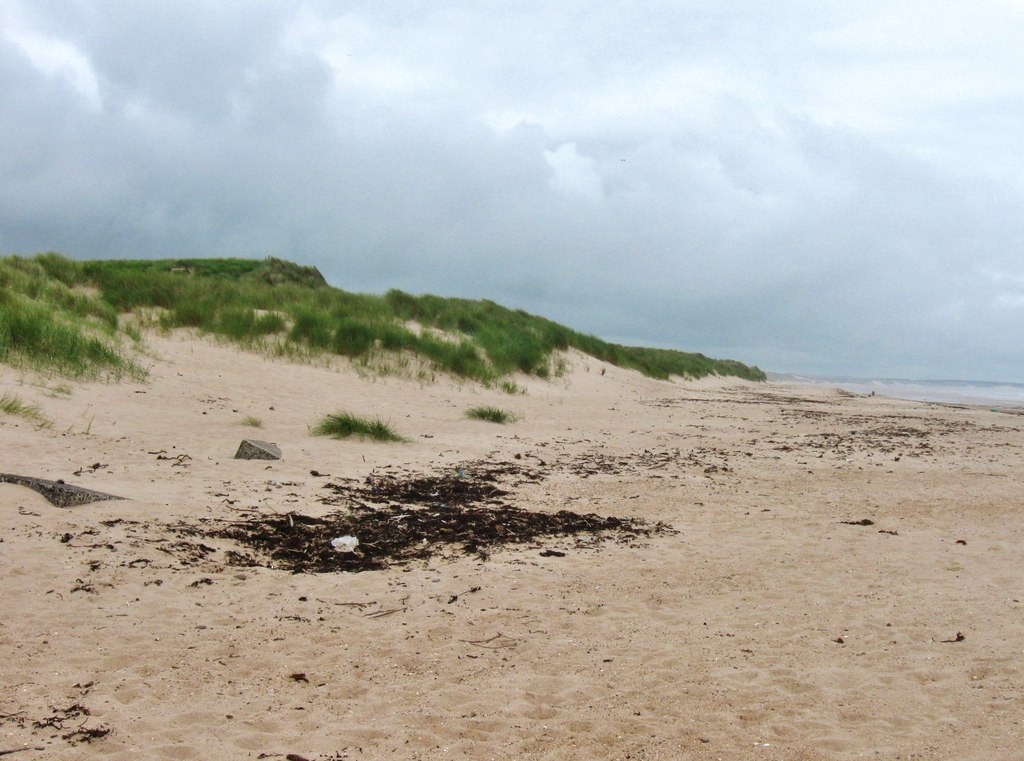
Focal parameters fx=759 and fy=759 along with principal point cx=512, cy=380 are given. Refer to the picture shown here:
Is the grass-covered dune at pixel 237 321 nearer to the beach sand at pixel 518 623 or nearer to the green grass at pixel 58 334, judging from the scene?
the green grass at pixel 58 334

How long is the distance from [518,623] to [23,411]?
6133mm

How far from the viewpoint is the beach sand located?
9.44 feet

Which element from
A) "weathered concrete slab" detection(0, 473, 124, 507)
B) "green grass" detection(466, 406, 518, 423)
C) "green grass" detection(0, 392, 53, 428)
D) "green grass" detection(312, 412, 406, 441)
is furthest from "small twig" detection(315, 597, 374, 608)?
"green grass" detection(466, 406, 518, 423)

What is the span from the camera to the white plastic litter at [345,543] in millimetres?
5227

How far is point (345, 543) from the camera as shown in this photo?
530cm

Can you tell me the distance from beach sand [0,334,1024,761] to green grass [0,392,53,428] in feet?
0.58

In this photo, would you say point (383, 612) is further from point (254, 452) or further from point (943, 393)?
point (943, 393)

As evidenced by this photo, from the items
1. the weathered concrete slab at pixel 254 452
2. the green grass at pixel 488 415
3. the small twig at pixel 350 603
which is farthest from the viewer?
the green grass at pixel 488 415

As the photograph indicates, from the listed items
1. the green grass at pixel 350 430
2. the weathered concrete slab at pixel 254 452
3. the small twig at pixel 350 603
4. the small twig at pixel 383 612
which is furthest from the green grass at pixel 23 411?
the small twig at pixel 383 612

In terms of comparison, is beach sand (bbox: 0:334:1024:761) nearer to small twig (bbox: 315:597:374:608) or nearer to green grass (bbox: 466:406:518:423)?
small twig (bbox: 315:597:374:608)

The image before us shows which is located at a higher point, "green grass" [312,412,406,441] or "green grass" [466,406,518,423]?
"green grass" [466,406,518,423]

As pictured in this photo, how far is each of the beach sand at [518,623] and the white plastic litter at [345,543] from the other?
0.48 metres

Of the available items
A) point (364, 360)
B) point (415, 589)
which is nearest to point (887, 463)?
point (415, 589)

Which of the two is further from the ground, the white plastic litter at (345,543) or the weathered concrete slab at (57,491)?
the weathered concrete slab at (57,491)
